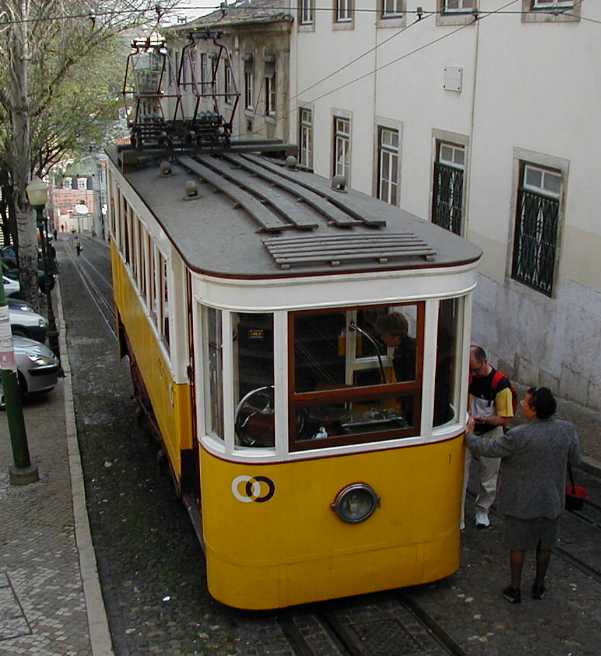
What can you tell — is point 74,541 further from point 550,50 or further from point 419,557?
point 550,50

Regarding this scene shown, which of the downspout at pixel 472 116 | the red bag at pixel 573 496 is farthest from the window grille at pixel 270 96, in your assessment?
the red bag at pixel 573 496

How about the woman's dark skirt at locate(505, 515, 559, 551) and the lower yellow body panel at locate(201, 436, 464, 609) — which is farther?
the woman's dark skirt at locate(505, 515, 559, 551)

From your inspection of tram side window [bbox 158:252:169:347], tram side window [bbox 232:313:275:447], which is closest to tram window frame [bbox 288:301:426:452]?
tram side window [bbox 232:313:275:447]

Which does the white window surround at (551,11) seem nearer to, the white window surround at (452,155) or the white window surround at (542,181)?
the white window surround at (542,181)

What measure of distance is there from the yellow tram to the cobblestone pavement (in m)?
1.13

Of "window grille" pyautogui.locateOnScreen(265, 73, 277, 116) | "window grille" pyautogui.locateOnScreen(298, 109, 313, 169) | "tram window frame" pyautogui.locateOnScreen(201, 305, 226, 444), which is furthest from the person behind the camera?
"window grille" pyautogui.locateOnScreen(265, 73, 277, 116)

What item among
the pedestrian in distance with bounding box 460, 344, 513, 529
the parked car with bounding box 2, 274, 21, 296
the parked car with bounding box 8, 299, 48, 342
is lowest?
the parked car with bounding box 2, 274, 21, 296

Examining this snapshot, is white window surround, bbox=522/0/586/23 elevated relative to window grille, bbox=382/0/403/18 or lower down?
lower down

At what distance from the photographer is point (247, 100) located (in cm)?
2533

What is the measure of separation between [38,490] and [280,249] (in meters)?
4.79

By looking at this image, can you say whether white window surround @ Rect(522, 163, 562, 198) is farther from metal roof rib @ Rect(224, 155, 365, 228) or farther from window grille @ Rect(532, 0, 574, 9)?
metal roof rib @ Rect(224, 155, 365, 228)

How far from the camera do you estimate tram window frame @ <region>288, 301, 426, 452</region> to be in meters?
5.64

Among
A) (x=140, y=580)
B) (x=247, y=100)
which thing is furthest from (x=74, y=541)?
(x=247, y=100)

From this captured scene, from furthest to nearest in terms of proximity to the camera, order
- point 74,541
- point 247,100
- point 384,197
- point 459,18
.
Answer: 1. point 247,100
2. point 384,197
3. point 459,18
4. point 74,541
